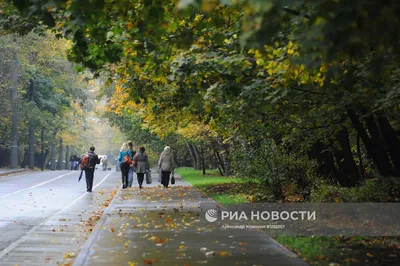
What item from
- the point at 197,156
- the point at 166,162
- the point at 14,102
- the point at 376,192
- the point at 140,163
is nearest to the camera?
the point at 376,192

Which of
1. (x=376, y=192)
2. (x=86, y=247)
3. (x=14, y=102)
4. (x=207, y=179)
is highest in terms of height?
(x=14, y=102)

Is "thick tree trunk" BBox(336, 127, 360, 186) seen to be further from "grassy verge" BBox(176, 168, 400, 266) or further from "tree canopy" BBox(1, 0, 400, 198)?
"grassy verge" BBox(176, 168, 400, 266)

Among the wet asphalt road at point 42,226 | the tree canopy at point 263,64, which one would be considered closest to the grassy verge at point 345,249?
the tree canopy at point 263,64

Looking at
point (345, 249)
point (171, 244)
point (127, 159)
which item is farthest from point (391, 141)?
point (127, 159)

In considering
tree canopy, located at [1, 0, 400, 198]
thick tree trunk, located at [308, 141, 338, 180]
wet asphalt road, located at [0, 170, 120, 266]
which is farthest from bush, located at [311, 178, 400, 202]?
thick tree trunk, located at [308, 141, 338, 180]

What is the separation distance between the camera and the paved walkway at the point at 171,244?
28.2 feet

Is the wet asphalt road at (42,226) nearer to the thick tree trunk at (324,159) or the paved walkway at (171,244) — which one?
the paved walkway at (171,244)

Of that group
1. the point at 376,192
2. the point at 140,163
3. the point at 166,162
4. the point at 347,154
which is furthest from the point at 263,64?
the point at 140,163

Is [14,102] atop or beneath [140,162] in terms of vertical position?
atop

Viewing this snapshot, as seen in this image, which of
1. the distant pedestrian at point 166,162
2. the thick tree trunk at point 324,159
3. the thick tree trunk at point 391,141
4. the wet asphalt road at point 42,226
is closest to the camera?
the wet asphalt road at point 42,226

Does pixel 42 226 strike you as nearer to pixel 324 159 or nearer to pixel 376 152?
pixel 376 152

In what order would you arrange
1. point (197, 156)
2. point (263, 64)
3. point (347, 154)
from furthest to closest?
1. point (197, 156)
2. point (347, 154)
3. point (263, 64)

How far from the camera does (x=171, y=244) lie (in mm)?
10070

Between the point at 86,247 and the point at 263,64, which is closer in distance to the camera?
the point at 263,64
